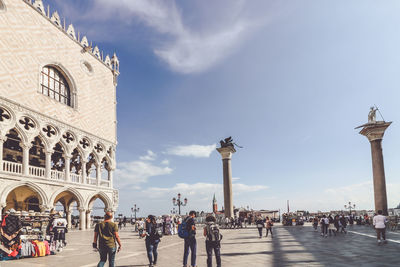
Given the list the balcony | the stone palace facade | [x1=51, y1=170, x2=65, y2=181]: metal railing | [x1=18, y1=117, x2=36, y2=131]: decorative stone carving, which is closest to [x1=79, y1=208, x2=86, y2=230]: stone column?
the stone palace facade

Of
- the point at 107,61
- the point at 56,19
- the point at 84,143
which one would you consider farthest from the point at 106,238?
the point at 107,61

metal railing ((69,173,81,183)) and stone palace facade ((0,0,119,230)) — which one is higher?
stone palace facade ((0,0,119,230))

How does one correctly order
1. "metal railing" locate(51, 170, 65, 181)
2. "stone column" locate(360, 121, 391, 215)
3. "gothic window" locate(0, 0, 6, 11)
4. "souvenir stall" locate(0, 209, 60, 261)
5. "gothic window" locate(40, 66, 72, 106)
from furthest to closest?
1. "gothic window" locate(40, 66, 72, 106)
2. "metal railing" locate(51, 170, 65, 181)
3. "stone column" locate(360, 121, 391, 215)
4. "gothic window" locate(0, 0, 6, 11)
5. "souvenir stall" locate(0, 209, 60, 261)

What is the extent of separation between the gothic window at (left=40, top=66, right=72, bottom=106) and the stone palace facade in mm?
76

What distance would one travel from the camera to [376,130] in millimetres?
21438

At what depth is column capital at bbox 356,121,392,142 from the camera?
70.1 feet

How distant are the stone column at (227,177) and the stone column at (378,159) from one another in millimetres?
10270

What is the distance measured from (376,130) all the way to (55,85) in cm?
2337

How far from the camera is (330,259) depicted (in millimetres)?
7969

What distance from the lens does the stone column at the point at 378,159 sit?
2039cm

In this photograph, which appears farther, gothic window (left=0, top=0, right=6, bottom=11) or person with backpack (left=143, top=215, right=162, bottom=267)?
gothic window (left=0, top=0, right=6, bottom=11)

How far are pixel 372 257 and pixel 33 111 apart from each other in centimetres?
2064

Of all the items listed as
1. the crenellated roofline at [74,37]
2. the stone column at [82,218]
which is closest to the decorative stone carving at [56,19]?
the crenellated roofline at [74,37]

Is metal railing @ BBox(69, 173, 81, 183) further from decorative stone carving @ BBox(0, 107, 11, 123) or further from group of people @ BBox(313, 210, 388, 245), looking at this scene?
group of people @ BBox(313, 210, 388, 245)
